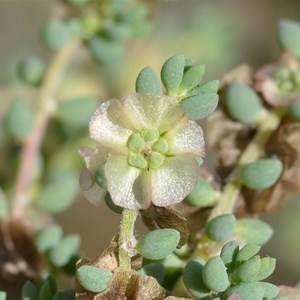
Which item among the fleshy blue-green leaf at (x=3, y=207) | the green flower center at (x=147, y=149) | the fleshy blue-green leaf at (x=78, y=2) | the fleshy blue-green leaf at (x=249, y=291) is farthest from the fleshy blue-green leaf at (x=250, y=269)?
the fleshy blue-green leaf at (x=78, y=2)

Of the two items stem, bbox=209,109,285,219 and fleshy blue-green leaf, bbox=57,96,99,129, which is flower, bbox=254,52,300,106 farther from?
fleshy blue-green leaf, bbox=57,96,99,129

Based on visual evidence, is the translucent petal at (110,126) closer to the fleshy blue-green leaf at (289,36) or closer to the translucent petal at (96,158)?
the translucent petal at (96,158)

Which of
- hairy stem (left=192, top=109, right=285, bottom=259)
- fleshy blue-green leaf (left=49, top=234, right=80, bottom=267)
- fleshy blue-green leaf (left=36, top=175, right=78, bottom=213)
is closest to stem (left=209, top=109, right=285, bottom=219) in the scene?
hairy stem (left=192, top=109, right=285, bottom=259)

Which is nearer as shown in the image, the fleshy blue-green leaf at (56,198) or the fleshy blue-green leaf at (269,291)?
the fleshy blue-green leaf at (269,291)

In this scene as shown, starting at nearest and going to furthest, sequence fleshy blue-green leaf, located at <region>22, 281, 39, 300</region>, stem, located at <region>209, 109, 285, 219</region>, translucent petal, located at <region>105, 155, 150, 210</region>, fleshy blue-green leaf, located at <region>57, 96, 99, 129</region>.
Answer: translucent petal, located at <region>105, 155, 150, 210</region> < fleshy blue-green leaf, located at <region>22, 281, 39, 300</region> < stem, located at <region>209, 109, 285, 219</region> < fleshy blue-green leaf, located at <region>57, 96, 99, 129</region>

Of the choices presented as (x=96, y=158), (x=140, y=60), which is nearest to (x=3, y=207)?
(x=96, y=158)

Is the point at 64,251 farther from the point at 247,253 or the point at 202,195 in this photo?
the point at 247,253
